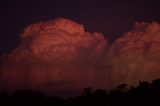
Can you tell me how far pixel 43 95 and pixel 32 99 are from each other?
26.0ft

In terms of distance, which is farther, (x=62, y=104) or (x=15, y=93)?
(x=15, y=93)

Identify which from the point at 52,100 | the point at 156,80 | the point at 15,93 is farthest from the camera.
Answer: the point at 15,93

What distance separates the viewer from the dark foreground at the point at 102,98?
348 feet

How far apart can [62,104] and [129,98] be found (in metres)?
18.9

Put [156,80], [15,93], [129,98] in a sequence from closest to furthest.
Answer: [129,98], [156,80], [15,93]

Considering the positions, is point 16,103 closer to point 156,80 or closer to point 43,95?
point 43,95

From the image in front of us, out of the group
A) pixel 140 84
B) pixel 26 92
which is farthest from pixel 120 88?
pixel 26 92

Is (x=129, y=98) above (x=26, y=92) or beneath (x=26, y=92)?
beneath

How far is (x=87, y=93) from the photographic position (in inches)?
5217

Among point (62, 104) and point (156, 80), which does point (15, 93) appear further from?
point (156, 80)

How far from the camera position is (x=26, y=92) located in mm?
138500

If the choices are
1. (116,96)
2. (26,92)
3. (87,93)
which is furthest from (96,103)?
(26,92)

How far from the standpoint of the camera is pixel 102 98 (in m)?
119

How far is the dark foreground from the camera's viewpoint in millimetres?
105938
